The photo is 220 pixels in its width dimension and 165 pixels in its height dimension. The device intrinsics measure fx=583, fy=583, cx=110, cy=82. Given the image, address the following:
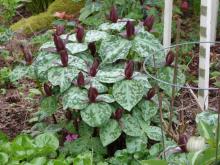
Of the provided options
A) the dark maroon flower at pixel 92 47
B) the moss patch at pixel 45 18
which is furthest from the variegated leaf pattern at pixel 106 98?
the moss patch at pixel 45 18

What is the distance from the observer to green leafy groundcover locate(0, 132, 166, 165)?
9.14 feet

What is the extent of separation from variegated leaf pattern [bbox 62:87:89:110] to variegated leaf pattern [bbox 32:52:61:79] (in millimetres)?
174

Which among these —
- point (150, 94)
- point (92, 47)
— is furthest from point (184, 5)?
point (150, 94)

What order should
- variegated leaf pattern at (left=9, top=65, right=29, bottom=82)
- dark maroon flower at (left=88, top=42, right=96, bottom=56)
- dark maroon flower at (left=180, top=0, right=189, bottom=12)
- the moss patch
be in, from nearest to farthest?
variegated leaf pattern at (left=9, top=65, right=29, bottom=82)
dark maroon flower at (left=88, top=42, right=96, bottom=56)
dark maroon flower at (left=180, top=0, right=189, bottom=12)
the moss patch

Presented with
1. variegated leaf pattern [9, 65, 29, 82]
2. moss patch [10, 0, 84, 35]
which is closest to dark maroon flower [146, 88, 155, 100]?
variegated leaf pattern [9, 65, 29, 82]

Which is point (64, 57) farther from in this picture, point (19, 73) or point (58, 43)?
point (19, 73)

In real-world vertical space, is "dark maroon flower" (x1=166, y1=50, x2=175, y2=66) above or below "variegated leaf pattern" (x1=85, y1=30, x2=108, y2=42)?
below

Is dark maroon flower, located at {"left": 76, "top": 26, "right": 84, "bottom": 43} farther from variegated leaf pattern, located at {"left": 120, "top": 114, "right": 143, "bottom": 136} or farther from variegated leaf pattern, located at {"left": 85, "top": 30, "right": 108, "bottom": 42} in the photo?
variegated leaf pattern, located at {"left": 120, "top": 114, "right": 143, "bottom": 136}

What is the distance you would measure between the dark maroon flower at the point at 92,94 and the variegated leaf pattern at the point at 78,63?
171 millimetres

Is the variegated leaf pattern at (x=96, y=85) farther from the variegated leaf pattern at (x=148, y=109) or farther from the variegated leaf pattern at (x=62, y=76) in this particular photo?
the variegated leaf pattern at (x=148, y=109)

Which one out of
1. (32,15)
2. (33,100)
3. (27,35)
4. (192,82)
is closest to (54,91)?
(33,100)

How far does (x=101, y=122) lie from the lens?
9.20 feet

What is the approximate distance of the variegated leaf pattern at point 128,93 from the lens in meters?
2.83

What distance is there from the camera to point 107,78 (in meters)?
2.87
